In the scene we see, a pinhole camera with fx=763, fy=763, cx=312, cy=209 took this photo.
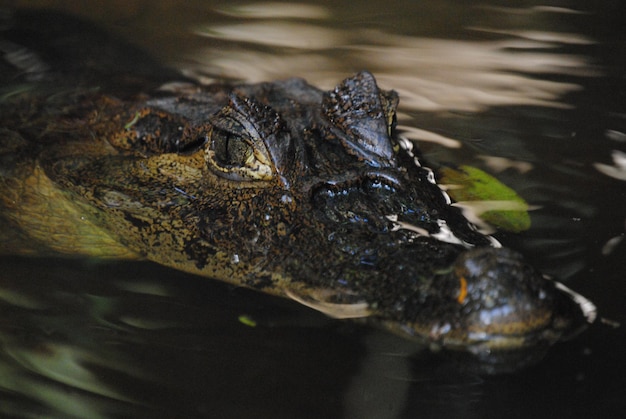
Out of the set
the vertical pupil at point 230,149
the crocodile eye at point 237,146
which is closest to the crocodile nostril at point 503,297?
the crocodile eye at point 237,146

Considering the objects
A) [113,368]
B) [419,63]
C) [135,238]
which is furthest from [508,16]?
[113,368]

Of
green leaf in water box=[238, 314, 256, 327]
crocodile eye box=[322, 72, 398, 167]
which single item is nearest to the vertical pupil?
crocodile eye box=[322, 72, 398, 167]

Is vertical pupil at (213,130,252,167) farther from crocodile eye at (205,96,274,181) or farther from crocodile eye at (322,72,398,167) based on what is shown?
crocodile eye at (322,72,398,167)

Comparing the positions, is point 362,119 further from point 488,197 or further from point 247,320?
point 247,320

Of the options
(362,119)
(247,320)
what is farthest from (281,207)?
(362,119)

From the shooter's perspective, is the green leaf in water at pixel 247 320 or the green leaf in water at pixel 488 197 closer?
the green leaf in water at pixel 247 320

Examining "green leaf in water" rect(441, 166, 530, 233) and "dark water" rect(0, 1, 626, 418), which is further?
"green leaf in water" rect(441, 166, 530, 233)

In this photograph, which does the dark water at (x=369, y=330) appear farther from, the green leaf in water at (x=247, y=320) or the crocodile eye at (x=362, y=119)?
the crocodile eye at (x=362, y=119)
